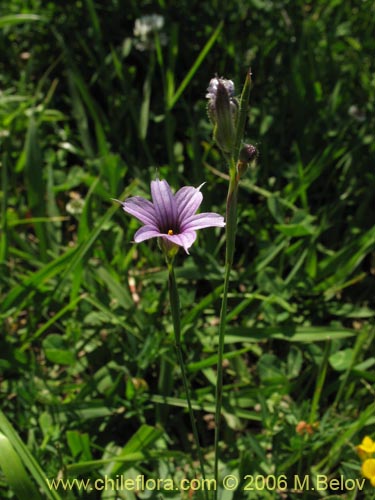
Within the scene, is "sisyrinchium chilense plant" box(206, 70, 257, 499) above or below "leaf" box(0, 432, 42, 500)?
above

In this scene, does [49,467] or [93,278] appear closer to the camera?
[49,467]

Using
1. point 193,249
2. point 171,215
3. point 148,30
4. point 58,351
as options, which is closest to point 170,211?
point 171,215

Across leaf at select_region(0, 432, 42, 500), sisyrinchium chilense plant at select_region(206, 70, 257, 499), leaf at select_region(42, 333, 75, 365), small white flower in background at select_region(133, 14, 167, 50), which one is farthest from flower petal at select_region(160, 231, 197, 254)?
small white flower in background at select_region(133, 14, 167, 50)

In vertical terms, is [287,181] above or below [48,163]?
below

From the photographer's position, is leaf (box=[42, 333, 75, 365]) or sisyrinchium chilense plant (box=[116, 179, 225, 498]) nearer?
sisyrinchium chilense plant (box=[116, 179, 225, 498])

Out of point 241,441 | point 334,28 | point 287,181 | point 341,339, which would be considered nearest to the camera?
point 241,441

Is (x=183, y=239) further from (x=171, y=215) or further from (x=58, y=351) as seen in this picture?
(x=58, y=351)

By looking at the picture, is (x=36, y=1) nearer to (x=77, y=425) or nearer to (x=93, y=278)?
(x=93, y=278)

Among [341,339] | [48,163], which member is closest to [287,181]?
[341,339]

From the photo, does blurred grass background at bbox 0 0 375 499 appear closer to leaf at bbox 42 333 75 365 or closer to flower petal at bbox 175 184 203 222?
leaf at bbox 42 333 75 365
